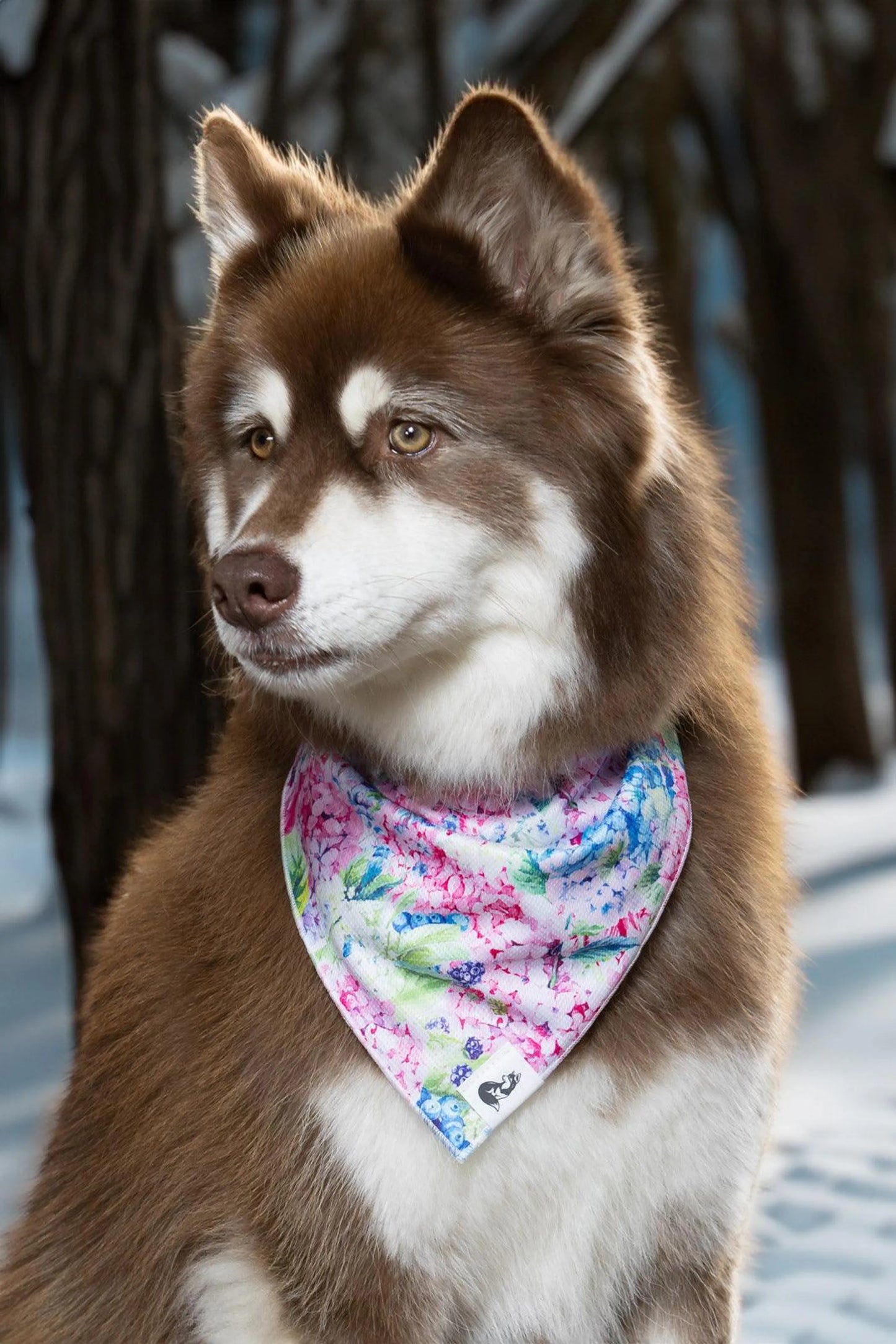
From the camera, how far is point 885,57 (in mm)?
6605

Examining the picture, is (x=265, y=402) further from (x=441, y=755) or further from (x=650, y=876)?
(x=650, y=876)

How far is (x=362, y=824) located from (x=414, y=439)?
1.74ft

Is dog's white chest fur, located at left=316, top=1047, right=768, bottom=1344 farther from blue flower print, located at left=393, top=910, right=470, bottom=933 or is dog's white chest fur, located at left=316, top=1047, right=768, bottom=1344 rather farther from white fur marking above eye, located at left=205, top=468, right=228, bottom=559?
white fur marking above eye, located at left=205, top=468, right=228, bottom=559

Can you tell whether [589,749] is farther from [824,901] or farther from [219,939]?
[824,901]

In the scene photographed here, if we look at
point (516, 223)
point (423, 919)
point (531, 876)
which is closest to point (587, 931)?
point (531, 876)

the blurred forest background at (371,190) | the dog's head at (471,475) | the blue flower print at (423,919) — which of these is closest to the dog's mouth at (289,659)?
the dog's head at (471,475)

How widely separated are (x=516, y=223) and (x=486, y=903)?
34.9 inches

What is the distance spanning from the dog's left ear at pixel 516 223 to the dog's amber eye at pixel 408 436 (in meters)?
0.21

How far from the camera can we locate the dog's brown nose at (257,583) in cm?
184

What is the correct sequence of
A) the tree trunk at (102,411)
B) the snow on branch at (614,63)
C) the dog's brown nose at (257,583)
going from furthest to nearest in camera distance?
the snow on branch at (614,63) → the tree trunk at (102,411) → the dog's brown nose at (257,583)

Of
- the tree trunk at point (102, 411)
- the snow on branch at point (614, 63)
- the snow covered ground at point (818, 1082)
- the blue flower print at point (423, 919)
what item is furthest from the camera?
the snow on branch at point (614, 63)

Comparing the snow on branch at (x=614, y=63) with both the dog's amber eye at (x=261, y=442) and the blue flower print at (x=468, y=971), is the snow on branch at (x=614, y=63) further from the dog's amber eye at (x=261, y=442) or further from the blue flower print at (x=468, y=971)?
the blue flower print at (x=468, y=971)

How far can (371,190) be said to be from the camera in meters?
5.18

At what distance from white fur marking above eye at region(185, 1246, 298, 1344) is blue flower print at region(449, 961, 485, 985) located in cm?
45
